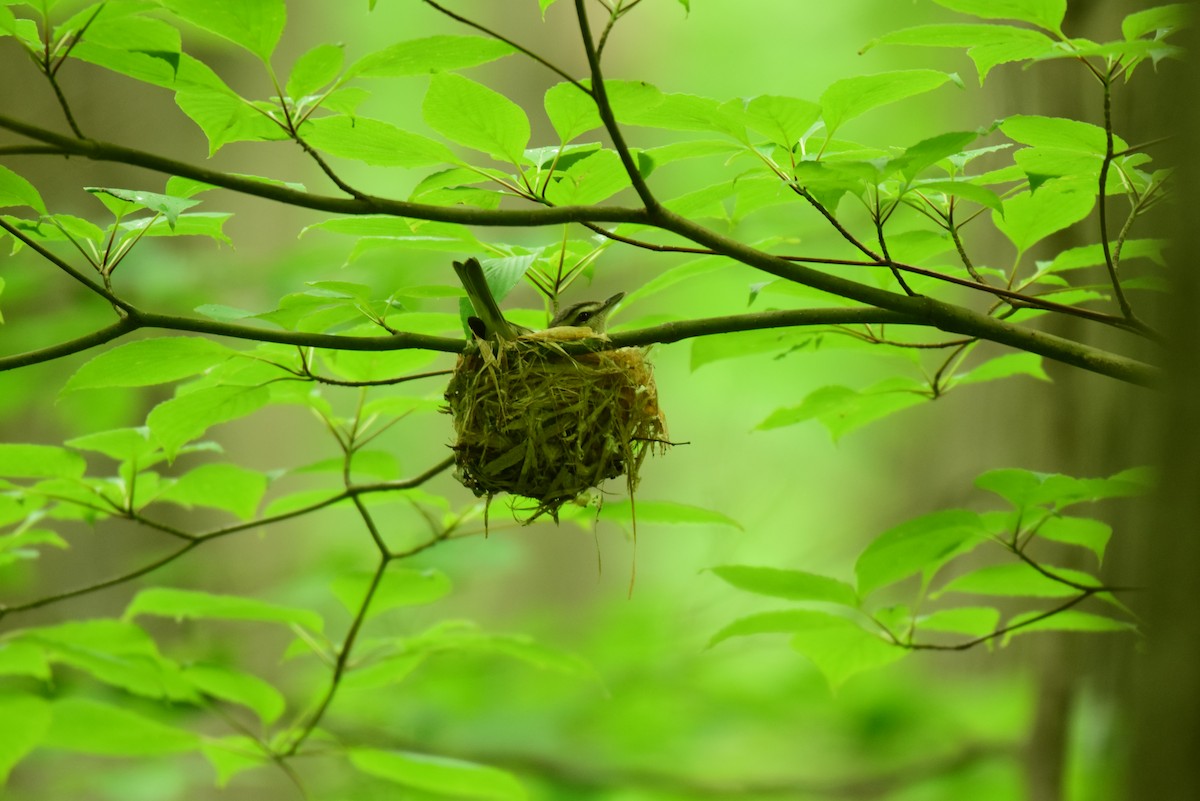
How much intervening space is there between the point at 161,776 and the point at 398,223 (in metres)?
3.09

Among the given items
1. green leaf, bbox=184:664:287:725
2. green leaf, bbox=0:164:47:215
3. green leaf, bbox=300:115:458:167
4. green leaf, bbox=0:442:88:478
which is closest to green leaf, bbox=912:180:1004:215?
green leaf, bbox=300:115:458:167

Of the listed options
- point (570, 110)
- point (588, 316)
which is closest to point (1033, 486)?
point (570, 110)

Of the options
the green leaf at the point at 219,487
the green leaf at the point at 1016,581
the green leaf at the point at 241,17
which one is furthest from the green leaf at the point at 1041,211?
the green leaf at the point at 219,487

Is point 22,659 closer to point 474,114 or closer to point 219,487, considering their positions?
point 219,487

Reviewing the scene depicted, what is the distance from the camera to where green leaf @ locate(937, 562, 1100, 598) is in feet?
7.52

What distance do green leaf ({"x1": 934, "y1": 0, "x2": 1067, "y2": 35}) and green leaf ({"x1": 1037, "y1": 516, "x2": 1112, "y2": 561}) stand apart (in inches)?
42.5

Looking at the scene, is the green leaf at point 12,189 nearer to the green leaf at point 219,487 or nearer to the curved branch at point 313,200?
the curved branch at point 313,200

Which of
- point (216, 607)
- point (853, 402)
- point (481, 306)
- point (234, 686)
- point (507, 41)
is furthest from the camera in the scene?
point (234, 686)

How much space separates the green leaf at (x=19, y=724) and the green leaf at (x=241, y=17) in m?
1.87

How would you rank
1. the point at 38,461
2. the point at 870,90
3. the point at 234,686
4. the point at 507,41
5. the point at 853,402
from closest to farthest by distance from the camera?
the point at 507,41
the point at 870,90
the point at 853,402
the point at 38,461
the point at 234,686

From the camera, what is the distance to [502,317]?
2.31 meters

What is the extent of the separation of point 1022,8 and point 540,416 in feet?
4.10

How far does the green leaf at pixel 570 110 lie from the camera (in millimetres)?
1770

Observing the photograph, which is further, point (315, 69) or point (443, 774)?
→ point (443, 774)
